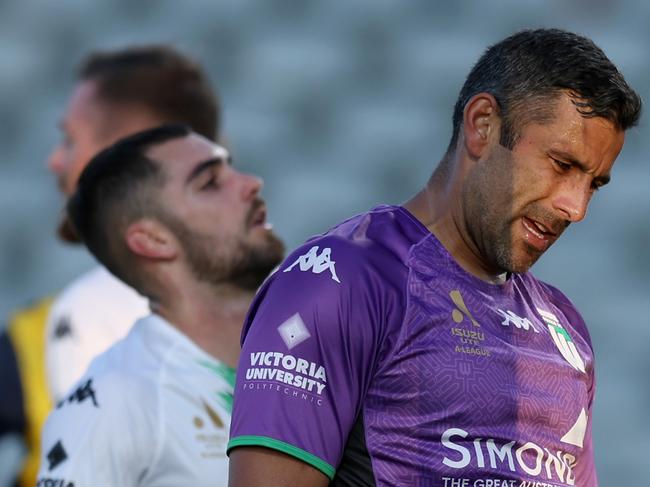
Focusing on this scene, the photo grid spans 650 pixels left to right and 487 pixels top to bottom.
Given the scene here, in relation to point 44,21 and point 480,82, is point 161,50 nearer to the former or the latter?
point 480,82

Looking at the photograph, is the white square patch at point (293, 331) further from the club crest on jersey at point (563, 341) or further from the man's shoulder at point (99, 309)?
the man's shoulder at point (99, 309)

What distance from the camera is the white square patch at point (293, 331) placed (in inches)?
85.5

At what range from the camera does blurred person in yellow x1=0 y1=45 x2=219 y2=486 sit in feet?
12.8

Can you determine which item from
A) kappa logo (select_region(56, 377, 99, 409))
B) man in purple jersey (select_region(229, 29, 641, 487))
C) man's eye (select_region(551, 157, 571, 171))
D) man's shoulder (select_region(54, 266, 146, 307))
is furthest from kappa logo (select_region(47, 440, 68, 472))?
man's eye (select_region(551, 157, 571, 171))

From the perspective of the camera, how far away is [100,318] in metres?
3.87

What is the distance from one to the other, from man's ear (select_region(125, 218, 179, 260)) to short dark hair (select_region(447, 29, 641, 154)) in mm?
1214

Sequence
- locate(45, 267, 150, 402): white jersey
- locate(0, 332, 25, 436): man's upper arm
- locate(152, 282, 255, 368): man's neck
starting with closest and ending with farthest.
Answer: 1. locate(152, 282, 255, 368): man's neck
2. locate(45, 267, 150, 402): white jersey
3. locate(0, 332, 25, 436): man's upper arm

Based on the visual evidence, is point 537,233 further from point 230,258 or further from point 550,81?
point 230,258

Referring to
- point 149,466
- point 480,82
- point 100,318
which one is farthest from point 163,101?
point 480,82

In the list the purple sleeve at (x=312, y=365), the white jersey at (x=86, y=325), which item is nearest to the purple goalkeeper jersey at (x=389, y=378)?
the purple sleeve at (x=312, y=365)

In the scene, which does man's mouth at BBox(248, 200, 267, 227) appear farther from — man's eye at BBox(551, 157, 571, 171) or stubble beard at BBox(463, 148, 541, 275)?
man's eye at BBox(551, 157, 571, 171)

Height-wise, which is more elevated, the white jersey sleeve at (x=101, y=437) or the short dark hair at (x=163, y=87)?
the short dark hair at (x=163, y=87)

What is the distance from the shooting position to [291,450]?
2121 millimetres

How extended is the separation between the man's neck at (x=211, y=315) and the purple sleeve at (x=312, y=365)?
1.03 m
